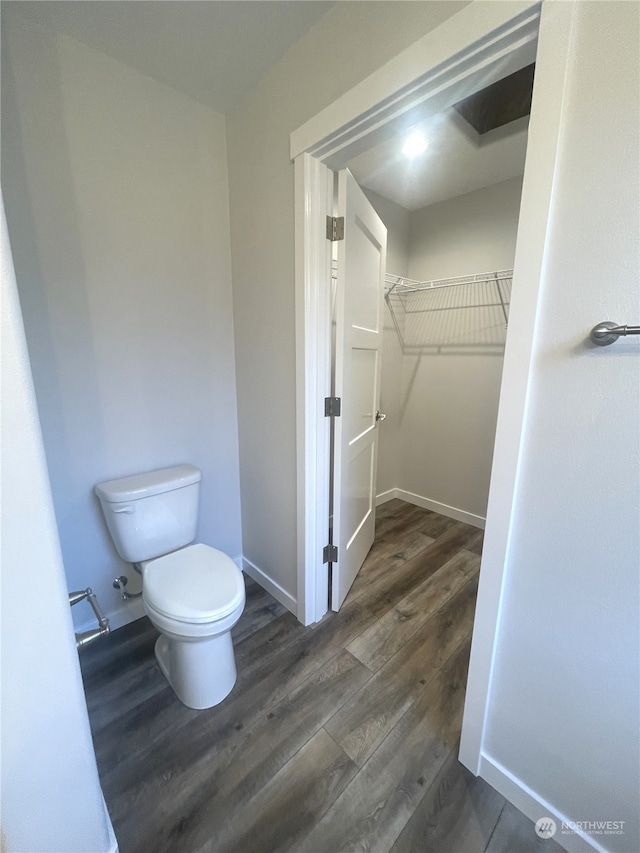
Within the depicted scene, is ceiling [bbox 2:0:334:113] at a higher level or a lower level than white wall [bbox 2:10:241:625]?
higher

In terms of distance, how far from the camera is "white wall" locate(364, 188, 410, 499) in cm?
258

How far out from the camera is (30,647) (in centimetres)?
62

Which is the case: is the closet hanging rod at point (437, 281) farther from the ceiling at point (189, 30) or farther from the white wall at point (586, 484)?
the white wall at point (586, 484)

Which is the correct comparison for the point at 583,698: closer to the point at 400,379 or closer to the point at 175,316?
the point at 175,316

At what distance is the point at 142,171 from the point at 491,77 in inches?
53.4

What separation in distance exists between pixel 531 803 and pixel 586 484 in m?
0.97

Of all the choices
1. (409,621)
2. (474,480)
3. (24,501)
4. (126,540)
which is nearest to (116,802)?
(126,540)

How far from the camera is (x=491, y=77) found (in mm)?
883

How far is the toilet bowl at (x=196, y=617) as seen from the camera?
1153 millimetres

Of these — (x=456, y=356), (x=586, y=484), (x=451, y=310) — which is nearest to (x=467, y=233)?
(x=451, y=310)

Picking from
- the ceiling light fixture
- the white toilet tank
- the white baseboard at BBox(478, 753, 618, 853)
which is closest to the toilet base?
the white toilet tank

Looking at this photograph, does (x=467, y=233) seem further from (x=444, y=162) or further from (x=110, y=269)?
(x=110, y=269)

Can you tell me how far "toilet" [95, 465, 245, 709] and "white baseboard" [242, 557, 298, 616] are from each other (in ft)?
1.39

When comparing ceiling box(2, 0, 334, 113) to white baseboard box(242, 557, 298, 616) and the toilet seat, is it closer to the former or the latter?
the toilet seat
